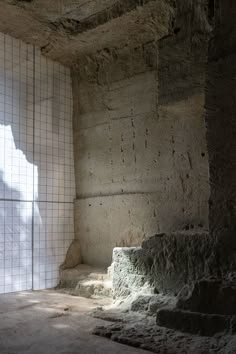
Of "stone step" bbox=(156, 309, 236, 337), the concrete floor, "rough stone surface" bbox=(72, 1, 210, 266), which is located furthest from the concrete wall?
"stone step" bbox=(156, 309, 236, 337)

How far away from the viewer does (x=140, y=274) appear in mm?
4863

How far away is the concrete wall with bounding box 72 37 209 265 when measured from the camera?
18.4 ft

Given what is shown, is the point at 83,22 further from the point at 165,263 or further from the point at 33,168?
the point at 165,263

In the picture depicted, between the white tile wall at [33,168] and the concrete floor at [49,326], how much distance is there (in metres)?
0.65

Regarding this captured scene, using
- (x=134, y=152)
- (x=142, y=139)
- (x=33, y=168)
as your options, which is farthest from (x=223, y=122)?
(x=33, y=168)

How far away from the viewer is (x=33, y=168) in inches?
253

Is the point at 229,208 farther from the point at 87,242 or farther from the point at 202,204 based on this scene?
the point at 87,242

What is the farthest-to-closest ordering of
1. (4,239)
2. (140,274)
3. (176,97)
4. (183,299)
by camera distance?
(4,239) < (176,97) < (140,274) < (183,299)

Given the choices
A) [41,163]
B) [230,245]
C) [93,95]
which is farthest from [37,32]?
[230,245]

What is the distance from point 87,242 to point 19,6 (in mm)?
3820

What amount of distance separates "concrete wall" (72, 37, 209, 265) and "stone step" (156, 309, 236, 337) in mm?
1797

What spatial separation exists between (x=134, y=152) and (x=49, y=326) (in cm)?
309

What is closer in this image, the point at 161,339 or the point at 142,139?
the point at 161,339

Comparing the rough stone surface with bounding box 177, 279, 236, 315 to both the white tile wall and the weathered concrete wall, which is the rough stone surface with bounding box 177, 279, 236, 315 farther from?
the white tile wall
